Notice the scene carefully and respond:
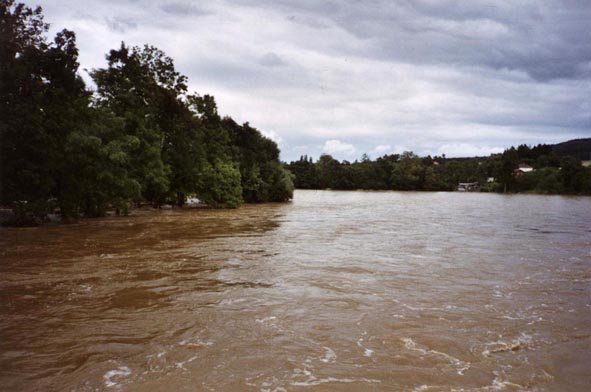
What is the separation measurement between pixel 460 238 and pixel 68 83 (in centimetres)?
2129

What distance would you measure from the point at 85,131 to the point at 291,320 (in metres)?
17.9

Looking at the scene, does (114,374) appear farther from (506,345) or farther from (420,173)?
(420,173)

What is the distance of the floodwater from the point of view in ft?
16.7

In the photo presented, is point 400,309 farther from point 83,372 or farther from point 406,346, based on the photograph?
point 83,372

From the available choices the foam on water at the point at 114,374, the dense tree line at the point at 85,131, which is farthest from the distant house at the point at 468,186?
the foam on water at the point at 114,374

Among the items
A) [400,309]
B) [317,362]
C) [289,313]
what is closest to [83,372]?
[317,362]

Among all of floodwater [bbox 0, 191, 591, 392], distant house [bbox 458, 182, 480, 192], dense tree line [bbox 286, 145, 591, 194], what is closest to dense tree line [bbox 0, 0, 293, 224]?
floodwater [bbox 0, 191, 591, 392]

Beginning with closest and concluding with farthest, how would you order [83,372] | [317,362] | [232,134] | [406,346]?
[83,372] < [317,362] < [406,346] < [232,134]

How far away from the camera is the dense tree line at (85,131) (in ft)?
62.4

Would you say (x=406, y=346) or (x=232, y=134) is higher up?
(x=232, y=134)

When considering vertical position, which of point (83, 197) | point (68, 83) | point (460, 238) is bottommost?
point (460, 238)

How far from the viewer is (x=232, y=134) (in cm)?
4847

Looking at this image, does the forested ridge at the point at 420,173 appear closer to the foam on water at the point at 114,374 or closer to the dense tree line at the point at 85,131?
the dense tree line at the point at 85,131

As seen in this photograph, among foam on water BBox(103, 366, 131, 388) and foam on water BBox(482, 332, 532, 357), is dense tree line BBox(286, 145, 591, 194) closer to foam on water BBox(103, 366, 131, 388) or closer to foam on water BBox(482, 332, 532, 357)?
foam on water BBox(482, 332, 532, 357)
